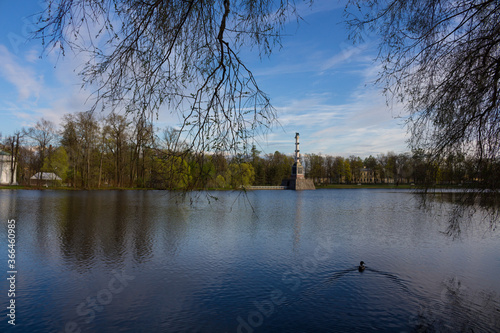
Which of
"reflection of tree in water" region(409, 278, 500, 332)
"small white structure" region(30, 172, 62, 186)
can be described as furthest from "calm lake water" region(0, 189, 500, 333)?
"small white structure" region(30, 172, 62, 186)

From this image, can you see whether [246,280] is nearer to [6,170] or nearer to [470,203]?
[470,203]

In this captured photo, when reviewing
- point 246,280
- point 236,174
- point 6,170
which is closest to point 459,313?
point 246,280

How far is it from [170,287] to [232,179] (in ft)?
21.8

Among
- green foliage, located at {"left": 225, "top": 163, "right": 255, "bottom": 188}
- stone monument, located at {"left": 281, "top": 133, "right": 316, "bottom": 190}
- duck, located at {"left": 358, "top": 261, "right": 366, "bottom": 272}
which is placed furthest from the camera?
stone monument, located at {"left": 281, "top": 133, "right": 316, "bottom": 190}

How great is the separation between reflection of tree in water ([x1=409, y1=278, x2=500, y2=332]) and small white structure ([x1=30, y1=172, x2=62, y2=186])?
49.9m

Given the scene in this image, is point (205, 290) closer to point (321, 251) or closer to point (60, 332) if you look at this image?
point (60, 332)

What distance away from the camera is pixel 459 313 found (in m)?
7.50

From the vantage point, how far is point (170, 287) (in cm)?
856

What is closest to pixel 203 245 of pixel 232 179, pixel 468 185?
pixel 468 185

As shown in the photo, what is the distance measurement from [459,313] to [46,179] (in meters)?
52.9

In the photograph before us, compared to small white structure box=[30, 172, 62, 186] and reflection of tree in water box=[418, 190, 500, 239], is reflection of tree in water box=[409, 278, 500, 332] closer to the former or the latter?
reflection of tree in water box=[418, 190, 500, 239]

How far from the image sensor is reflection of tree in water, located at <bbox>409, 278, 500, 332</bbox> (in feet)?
22.6

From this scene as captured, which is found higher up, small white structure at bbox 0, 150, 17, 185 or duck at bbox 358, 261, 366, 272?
small white structure at bbox 0, 150, 17, 185

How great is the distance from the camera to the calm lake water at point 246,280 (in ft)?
22.8
